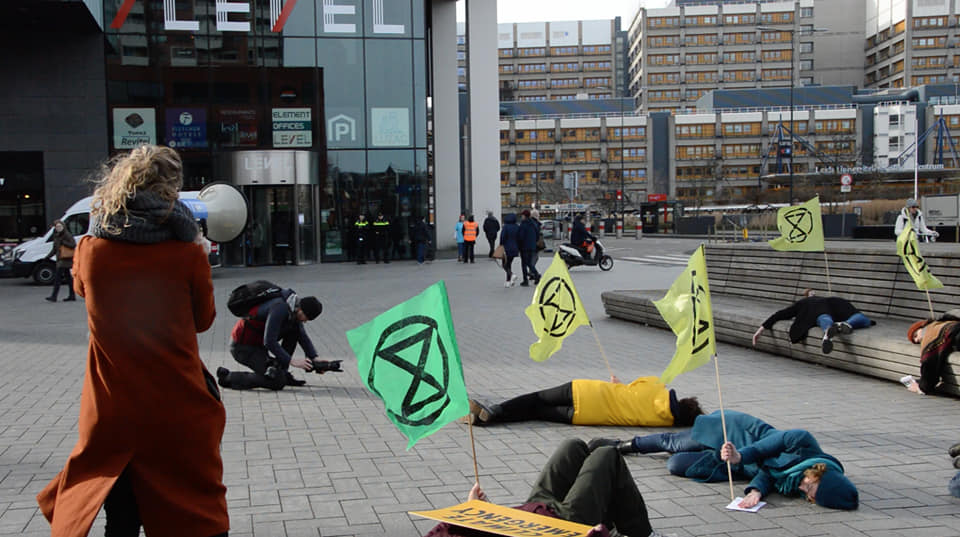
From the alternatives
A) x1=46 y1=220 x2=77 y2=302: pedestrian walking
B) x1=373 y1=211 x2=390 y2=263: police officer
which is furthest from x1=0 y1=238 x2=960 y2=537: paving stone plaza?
x1=373 y1=211 x2=390 y2=263: police officer

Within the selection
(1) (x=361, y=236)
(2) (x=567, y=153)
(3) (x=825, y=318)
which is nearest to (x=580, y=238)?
(1) (x=361, y=236)

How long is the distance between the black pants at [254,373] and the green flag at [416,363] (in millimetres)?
4243

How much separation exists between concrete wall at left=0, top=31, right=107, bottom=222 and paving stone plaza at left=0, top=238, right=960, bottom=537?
65.2 ft

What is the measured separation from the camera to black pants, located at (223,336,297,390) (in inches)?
324

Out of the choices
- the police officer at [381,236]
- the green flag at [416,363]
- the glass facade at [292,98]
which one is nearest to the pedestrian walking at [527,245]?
the police officer at [381,236]

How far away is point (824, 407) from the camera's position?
23.7ft

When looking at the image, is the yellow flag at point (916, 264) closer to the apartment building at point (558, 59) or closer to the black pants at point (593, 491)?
the black pants at point (593, 491)

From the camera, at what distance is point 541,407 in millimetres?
6777

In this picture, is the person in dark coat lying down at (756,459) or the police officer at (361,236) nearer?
the person in dark coat lying down at (756,459)

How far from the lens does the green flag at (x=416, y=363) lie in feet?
13.4

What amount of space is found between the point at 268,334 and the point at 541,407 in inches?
106

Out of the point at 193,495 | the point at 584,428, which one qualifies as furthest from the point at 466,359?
the point at 193,495

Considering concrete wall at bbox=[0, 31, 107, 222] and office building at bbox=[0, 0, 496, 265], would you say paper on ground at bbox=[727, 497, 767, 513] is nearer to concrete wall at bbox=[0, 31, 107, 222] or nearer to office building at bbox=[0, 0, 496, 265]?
office building at bbox=[0, 0, 496, 265]

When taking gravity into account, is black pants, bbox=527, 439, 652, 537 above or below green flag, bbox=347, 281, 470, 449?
below
